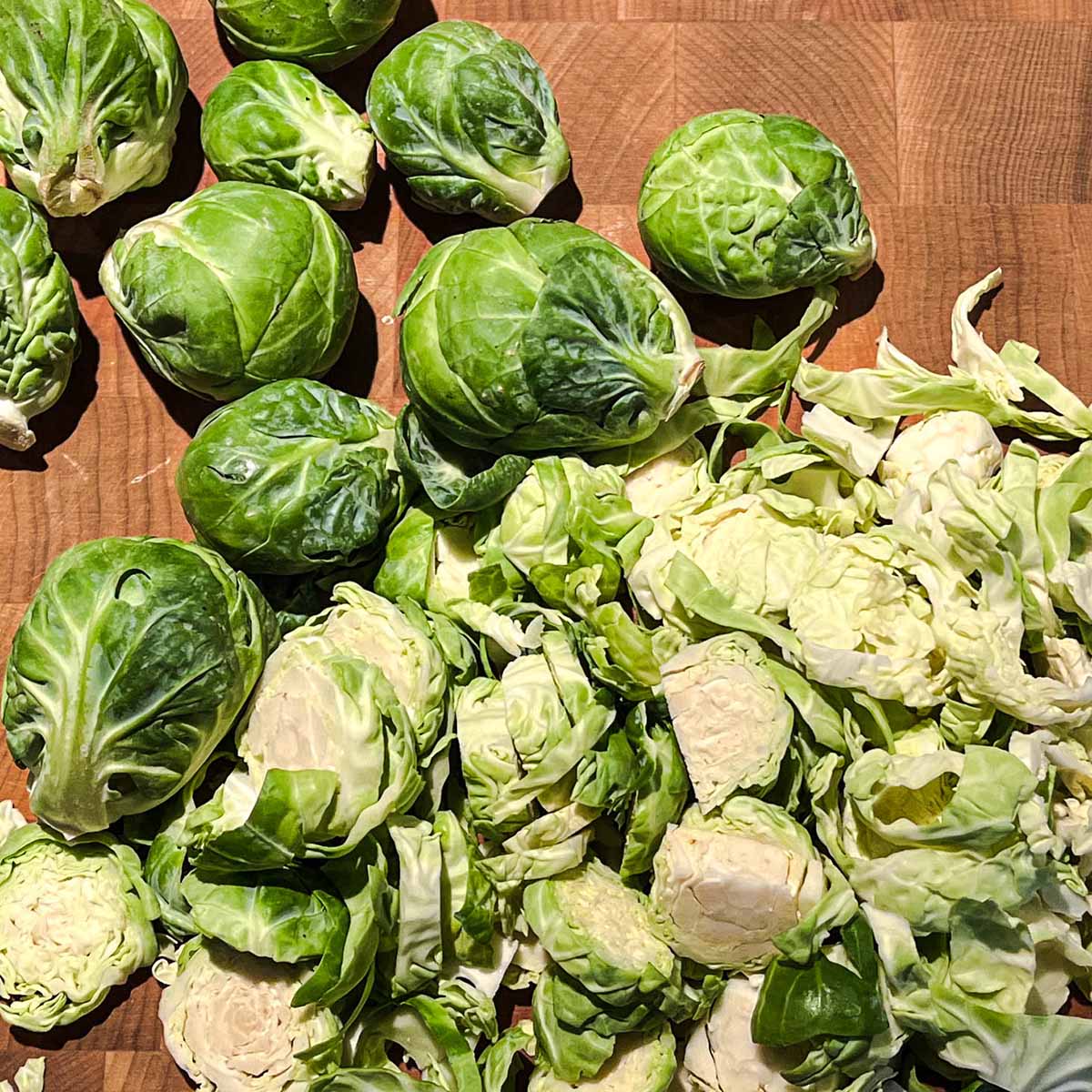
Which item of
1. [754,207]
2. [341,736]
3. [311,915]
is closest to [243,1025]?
[311,915]

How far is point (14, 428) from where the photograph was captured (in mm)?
2543

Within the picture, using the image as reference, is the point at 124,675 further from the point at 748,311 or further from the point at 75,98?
Answer: the point at 748,311

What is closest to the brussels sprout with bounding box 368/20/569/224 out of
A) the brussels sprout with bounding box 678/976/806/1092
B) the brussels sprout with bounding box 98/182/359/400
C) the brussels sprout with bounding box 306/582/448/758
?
the brussels sprout with bounding box 98/182/359/400

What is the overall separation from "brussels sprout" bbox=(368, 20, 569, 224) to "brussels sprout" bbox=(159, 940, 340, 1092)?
1.60 metres

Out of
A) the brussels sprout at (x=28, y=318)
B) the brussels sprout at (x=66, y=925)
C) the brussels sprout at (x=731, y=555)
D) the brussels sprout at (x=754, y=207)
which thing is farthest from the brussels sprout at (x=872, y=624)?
the brussels sprout at (x=28, y=318)

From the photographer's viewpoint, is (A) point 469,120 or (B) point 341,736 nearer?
(B) point 341,736

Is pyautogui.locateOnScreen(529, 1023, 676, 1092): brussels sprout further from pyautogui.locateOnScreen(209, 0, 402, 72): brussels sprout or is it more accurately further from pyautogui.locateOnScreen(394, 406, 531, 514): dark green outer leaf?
pyautogui.locateOnScreen(209, 0, 402, 72): brussels sprout

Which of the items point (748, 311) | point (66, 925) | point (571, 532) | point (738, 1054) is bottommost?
point (738, 1054)

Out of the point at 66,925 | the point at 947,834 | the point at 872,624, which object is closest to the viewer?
the point at 947,834

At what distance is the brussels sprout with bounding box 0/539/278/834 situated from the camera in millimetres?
2273

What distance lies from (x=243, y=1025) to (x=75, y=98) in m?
1.82

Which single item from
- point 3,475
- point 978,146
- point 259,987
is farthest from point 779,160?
point 259,987

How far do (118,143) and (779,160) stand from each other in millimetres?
1319

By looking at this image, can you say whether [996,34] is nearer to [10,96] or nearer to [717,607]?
[717,607]
